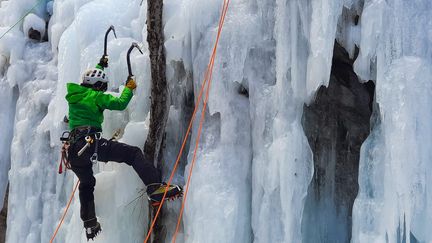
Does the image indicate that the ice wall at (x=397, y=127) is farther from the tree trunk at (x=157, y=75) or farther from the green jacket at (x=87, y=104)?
the green jacket at (x=87, y=104)

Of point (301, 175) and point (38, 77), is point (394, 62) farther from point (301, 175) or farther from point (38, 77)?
point (38, 77)

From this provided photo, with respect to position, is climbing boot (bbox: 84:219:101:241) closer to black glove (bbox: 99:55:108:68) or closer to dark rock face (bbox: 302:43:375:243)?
black glove (bbox: 99:55:108:68)

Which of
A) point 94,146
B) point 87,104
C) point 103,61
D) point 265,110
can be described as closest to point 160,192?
point 94,146

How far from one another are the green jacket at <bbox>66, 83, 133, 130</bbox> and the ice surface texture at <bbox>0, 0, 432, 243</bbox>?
38cm

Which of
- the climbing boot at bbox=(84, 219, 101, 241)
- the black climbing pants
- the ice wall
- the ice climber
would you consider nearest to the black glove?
the ice climber

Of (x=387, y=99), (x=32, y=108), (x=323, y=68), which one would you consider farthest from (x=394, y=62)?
(x=32, y=108)

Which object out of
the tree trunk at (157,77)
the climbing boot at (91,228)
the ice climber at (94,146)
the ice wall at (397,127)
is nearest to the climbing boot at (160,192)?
the ice climber at (94,146)

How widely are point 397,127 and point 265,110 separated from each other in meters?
1.09

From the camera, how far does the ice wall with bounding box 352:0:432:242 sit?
11.9 ft

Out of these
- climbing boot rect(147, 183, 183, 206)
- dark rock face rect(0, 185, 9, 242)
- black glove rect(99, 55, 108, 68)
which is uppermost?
black glove rect(99, 55, 108, 68)

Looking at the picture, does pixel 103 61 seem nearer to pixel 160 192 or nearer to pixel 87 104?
pixel 87 104

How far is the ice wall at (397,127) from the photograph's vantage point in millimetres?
3619

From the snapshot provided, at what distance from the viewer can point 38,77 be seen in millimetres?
6988

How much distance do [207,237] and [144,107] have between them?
1333 millimetres
